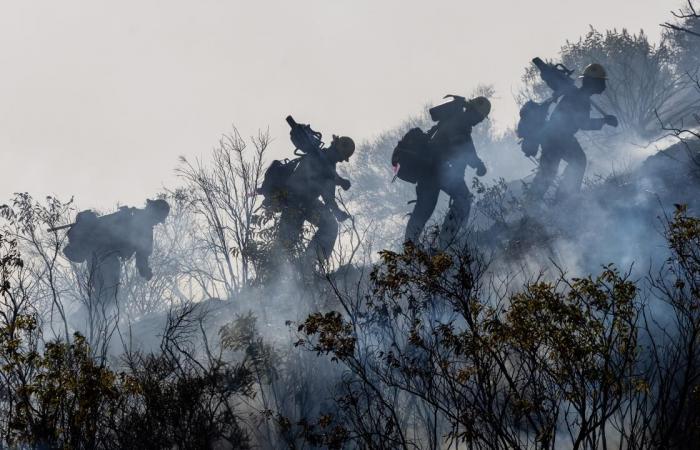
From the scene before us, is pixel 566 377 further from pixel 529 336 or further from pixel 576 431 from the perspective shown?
pixel 576 431

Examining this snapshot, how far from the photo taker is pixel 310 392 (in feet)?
31.5

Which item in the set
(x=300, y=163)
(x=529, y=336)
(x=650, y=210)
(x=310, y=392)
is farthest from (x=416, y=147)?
(x=529, y=336)

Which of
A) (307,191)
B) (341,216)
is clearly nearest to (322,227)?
(341,216)

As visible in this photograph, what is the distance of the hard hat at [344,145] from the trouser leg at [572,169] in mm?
5004

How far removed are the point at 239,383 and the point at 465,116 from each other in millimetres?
7775

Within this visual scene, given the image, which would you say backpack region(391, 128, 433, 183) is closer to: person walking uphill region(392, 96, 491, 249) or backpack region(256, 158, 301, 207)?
person walking uphill region(392, 96, 491, 249)

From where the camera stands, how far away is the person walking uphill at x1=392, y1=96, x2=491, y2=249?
509 inches

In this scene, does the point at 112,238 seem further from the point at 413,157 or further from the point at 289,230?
the point at 413,157

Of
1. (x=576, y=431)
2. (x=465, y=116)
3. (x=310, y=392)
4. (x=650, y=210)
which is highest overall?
(x=465, y=116)

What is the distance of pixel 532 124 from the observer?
13.3 meters

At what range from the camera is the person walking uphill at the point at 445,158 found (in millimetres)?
12930

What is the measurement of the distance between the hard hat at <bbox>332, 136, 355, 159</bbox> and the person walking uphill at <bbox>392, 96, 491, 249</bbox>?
1322 millimetres

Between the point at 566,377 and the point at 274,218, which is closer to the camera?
the point at 566,377

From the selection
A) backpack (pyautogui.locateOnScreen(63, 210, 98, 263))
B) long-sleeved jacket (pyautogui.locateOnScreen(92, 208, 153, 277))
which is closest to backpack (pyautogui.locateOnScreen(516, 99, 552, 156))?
long-sleeved jacket (pyautogui.locateOnScreen(92, 208, 153, 277))
